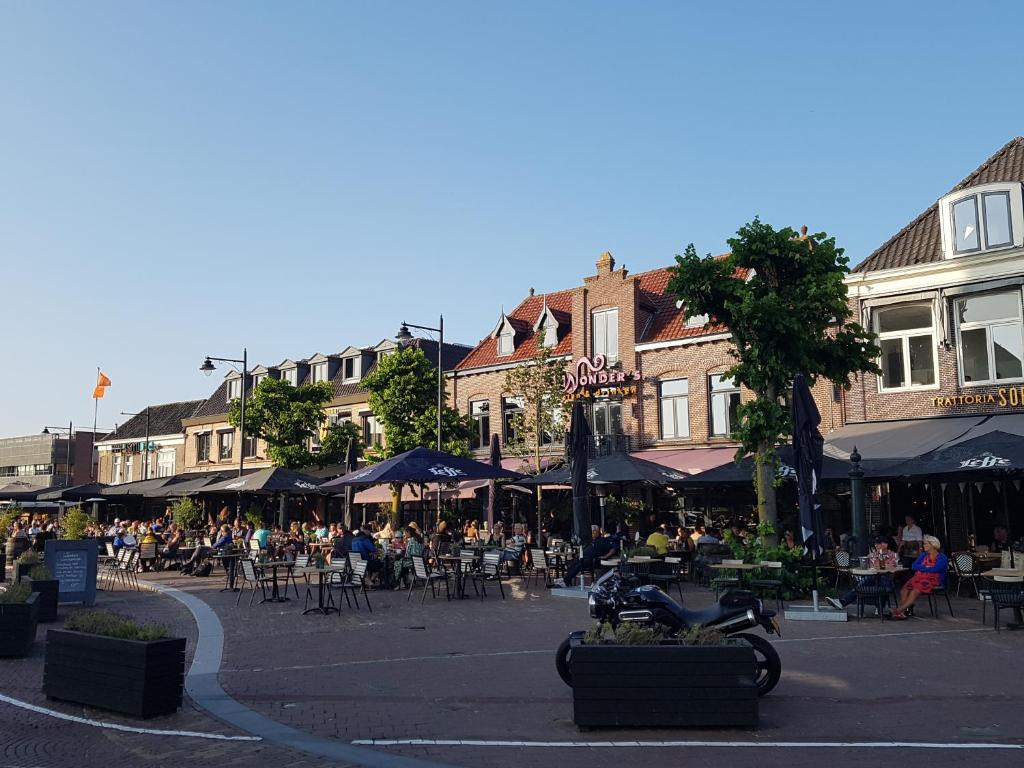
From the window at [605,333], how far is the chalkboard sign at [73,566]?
16958 millimetres

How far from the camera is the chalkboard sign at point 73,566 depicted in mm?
15617

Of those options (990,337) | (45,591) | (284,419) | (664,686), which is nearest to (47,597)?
(45,591)

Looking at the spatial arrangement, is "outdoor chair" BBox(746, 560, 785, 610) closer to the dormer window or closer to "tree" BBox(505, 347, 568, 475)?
the dormer window

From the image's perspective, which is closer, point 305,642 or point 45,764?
point 45,764

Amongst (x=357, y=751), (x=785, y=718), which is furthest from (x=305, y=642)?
(x=785, y=718)

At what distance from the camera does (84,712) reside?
7461mm

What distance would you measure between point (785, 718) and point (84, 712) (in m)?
5.73

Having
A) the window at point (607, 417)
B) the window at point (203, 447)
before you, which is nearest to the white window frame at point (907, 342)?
the window at point (607, 417)

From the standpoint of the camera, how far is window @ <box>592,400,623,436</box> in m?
28.4

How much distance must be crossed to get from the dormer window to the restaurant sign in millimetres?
9906

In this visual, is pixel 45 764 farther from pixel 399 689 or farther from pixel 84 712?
pixel 399 689

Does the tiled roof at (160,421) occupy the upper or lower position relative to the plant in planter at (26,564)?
upper

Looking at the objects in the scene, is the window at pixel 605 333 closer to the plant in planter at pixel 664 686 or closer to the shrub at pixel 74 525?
the shrub at pixel 74 525

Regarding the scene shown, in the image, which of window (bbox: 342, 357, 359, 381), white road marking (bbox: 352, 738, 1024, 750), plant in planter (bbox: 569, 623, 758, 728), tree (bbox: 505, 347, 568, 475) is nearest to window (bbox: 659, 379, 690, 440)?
tree (bbox: 505, 347, 568, 475)
